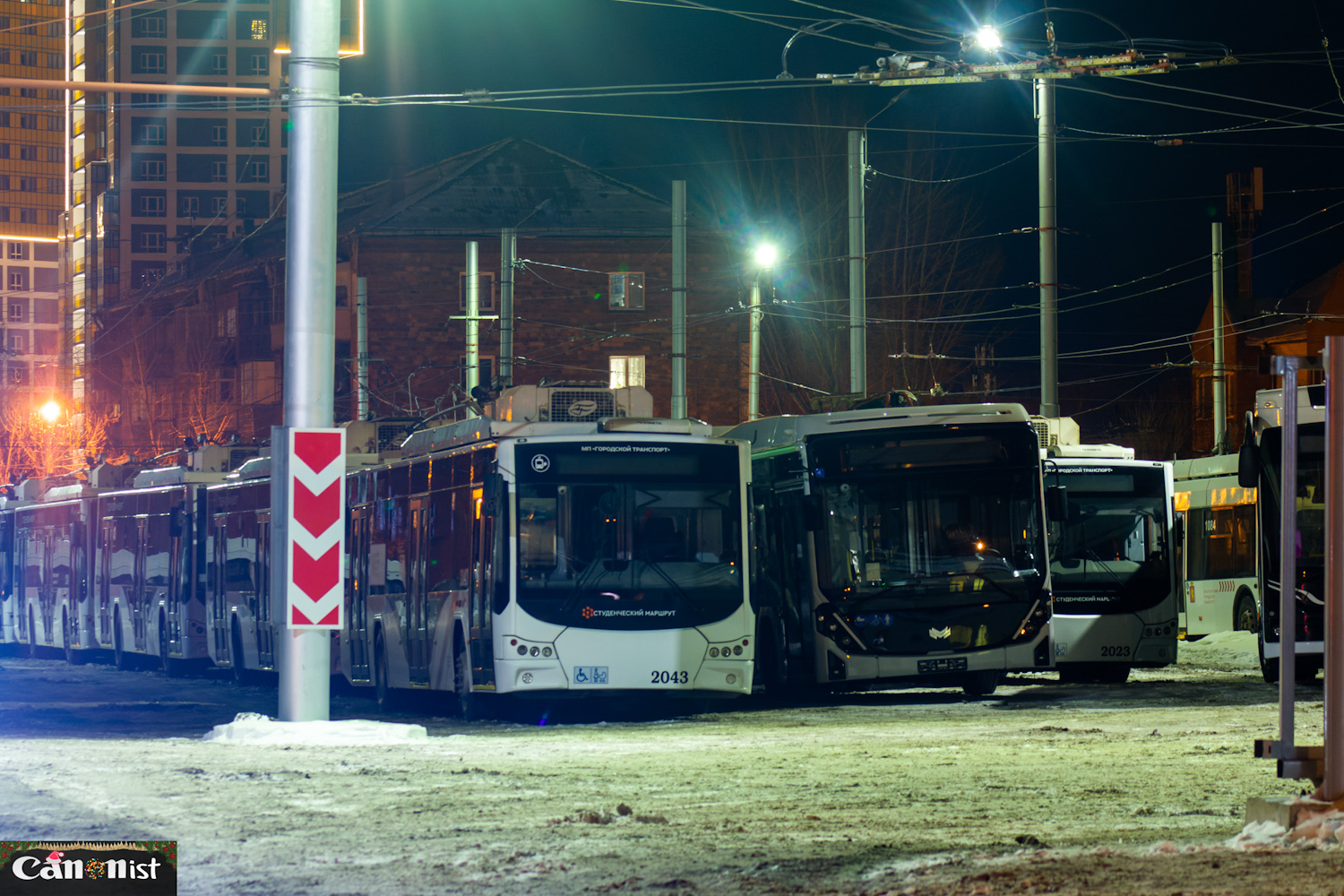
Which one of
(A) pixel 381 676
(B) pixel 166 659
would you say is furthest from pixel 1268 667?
(B) pixel 166 659

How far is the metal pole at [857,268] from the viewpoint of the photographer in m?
32.0

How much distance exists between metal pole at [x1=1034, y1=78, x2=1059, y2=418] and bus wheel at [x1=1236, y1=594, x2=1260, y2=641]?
6.30m

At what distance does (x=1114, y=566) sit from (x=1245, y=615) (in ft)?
30.7

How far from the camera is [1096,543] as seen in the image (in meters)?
25.2

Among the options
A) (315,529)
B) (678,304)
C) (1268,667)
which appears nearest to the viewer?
(315,529)

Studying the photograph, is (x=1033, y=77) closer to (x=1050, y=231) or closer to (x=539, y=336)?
(x=1050, y=231)

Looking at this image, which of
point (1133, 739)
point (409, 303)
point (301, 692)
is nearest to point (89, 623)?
point (301, 692)

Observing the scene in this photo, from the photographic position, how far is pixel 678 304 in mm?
35250

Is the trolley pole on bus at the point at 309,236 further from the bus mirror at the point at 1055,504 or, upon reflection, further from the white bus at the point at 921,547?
the bus mirror at the point at 1055,504

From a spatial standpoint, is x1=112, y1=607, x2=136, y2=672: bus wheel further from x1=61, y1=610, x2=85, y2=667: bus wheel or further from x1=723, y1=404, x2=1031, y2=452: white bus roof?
x1=723, y1=404, x2=1031, y2=452: white bus roof

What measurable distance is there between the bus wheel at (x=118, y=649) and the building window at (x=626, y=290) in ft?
124

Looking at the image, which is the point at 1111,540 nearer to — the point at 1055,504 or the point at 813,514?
the point at 1055,504

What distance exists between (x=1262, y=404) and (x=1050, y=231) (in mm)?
7609

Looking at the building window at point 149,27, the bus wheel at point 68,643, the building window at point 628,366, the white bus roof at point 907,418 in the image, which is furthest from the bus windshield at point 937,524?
the building window at point 149,27
